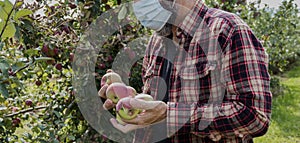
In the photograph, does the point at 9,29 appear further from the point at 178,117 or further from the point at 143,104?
the point at 178,117

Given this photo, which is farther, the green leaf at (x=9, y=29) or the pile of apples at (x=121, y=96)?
the pile of apples at (x=121, y=96)

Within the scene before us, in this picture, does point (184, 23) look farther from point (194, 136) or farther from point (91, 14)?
point (91, 14)

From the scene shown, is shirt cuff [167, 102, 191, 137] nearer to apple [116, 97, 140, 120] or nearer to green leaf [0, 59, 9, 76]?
apple [116, 97, 140, 120]

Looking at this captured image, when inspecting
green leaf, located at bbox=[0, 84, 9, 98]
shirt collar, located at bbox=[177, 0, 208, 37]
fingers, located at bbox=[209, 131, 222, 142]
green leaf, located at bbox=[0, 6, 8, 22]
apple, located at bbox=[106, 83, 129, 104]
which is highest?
green leaf, located at bbox=[0, 6, 8, 22]

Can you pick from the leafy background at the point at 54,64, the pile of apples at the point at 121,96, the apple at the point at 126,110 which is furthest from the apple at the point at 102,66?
the apple at the point at 126,110

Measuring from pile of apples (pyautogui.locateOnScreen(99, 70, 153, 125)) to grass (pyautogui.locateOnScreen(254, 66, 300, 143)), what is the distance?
9.67 feet

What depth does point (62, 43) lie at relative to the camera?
1.82m

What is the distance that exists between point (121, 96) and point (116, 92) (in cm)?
2

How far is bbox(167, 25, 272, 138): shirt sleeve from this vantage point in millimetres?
1161

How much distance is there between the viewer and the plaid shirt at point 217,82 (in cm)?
117

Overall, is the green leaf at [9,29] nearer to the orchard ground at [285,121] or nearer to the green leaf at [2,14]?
the green leaf at [2,14]

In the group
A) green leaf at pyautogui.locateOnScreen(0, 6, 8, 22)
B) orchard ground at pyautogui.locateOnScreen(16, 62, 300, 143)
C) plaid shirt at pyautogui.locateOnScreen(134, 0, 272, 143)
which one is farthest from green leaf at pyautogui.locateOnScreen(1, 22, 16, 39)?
orchard ground at pyautogui.locateOnScreen(16, 62, 300, 143)

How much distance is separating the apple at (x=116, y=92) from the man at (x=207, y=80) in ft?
0.13

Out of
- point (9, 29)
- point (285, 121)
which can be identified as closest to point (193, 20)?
point (9, 29)
